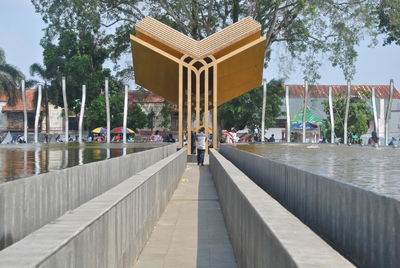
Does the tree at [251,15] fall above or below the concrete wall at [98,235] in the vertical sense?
above

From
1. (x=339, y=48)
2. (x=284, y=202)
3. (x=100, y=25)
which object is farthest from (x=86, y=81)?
(x=284, y=202)

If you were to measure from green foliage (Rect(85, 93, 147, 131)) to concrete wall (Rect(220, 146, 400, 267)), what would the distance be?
59.0 metres

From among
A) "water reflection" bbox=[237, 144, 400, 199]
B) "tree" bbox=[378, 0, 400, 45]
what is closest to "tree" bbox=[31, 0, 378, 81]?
"tree" bbox=[378, 0, 400, 45]

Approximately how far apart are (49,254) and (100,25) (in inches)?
1627

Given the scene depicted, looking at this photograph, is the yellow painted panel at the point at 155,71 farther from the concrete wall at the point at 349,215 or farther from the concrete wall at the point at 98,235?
the concrete wall at the point at 98,235

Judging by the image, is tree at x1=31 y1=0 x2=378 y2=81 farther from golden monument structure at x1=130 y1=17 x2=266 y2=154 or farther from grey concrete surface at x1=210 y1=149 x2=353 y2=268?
grey concrete surface at x1=210 y1=149 x2=353 y2=268

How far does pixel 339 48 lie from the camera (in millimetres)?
43812

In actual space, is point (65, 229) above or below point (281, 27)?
below

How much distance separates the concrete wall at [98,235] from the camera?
123 inches

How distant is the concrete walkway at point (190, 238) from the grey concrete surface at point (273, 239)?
30.7 inches

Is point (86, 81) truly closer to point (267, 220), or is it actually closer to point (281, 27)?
point (281, 27)

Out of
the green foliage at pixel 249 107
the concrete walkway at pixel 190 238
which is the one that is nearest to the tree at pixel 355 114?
the green foliage at pixel 249 107

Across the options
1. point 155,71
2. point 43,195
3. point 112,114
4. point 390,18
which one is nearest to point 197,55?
point 155,71

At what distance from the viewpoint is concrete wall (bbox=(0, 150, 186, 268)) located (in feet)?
10.3
